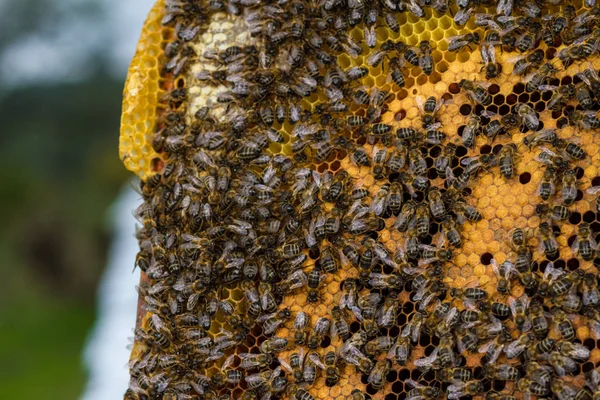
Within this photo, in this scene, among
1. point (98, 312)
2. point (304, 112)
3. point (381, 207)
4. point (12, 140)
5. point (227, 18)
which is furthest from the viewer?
point (12, 140)

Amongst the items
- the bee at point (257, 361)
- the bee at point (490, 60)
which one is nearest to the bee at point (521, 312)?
the bee at point (490, 60)

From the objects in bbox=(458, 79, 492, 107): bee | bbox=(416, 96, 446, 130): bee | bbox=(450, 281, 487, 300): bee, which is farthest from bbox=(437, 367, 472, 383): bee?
bbox=(458, 79, 492, 107): bee

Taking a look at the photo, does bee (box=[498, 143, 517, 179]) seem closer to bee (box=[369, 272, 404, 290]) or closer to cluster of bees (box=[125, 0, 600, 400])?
cluster of bees (box=[125, 0, 600, 400])

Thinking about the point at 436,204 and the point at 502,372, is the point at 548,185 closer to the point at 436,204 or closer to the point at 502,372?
the point at 436,204

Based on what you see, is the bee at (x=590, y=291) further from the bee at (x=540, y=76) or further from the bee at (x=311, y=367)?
the bee at (x=311, y=367)

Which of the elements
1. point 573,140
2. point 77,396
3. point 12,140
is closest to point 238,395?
point 573,140

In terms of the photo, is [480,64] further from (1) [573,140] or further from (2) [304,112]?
(2) [304,112]
